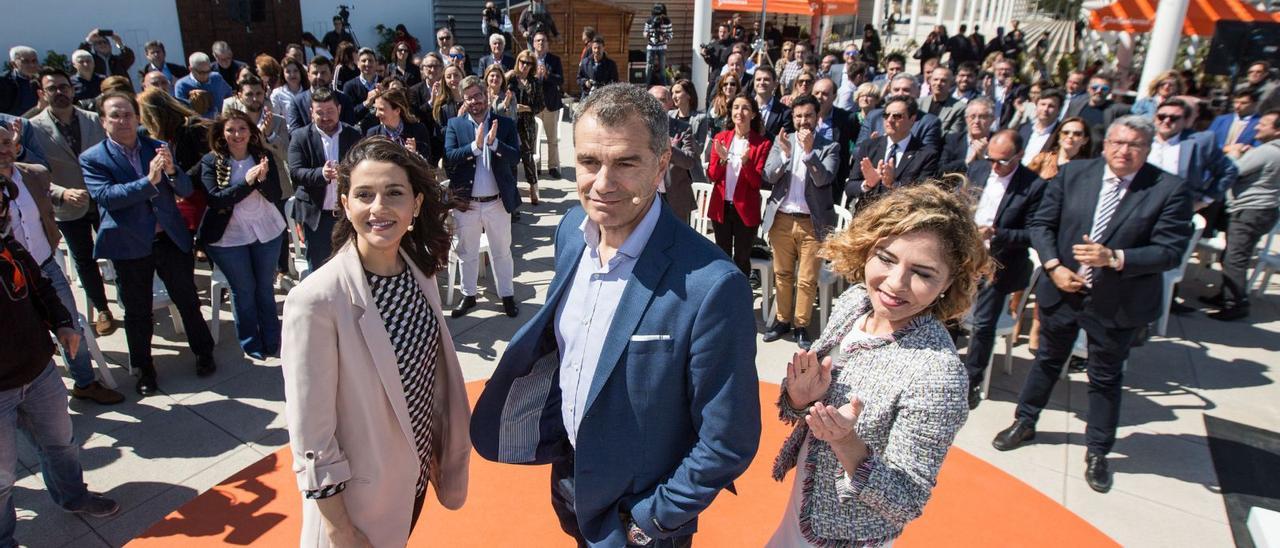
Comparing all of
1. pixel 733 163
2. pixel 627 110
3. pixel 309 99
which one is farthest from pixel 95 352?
pixel 733 163

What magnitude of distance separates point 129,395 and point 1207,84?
14.5 m

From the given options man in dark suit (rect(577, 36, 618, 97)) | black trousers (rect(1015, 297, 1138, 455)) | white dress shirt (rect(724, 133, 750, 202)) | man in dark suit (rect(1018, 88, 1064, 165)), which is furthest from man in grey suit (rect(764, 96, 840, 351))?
man in dark suit (rect(577, 36, 618, 97))

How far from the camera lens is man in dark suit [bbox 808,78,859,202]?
20.9 ft

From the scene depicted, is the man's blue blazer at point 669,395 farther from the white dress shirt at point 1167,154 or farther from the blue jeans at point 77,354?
the white dress shirt at point 1167,154

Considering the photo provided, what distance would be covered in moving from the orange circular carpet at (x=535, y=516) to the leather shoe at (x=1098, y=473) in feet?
1.36

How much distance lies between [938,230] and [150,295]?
4.62m

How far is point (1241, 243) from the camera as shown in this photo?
584cm

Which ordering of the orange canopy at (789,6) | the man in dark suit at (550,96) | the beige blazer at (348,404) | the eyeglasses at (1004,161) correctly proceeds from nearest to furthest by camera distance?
the beige blazer at (348,404) → the eyeglasses at (1004,161) → the man in dark suit at (550,96) → the orange canopy at (789,6)

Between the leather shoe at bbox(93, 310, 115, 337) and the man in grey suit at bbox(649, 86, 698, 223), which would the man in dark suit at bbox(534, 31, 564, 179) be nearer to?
the man in grey suit at bbox(649, 86, 698, 223)

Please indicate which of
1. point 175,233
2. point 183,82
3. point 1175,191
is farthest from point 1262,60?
point 183,82

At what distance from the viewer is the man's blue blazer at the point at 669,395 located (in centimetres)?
164

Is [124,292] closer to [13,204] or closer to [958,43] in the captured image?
[13,204]

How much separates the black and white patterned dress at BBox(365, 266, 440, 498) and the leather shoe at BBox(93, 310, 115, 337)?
4265 millimetres

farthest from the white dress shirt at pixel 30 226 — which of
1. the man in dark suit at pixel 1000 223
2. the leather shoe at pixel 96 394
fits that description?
the man in dark suit at pixel 1000 223
